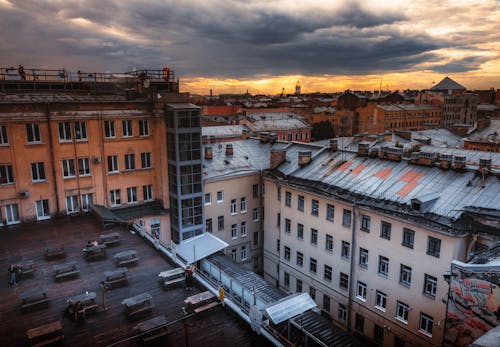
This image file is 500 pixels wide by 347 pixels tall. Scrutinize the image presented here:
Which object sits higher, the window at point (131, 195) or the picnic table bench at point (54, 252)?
the window at point (131, 195)

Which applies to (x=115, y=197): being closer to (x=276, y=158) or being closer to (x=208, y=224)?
(x=208, y=224)

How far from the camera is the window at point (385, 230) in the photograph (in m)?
26.8

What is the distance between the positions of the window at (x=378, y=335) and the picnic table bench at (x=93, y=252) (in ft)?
68.0

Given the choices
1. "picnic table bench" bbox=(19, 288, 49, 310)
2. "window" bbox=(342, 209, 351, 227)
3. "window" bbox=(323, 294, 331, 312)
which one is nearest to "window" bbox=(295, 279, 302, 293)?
"window" bbox=(323, 294, 331, 312)

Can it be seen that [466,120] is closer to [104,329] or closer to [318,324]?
[318,324]

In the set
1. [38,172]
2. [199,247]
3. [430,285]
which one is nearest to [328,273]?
[430,285]

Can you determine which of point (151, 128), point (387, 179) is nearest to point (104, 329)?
point (151, 128)

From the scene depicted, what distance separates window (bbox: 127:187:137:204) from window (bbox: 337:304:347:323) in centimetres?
1989

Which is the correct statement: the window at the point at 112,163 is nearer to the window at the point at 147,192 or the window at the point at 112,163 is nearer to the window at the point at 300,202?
the window at the point at 147,192

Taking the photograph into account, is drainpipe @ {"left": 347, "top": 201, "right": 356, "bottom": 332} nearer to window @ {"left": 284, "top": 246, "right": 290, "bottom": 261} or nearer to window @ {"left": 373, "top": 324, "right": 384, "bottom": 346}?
window @ {"left": 373, "top": 324, "right": 384, "bottom": 346}

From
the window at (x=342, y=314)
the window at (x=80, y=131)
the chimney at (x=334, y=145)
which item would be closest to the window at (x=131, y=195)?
the window at (x=80, y=131)

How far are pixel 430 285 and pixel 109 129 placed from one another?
26.3 meters

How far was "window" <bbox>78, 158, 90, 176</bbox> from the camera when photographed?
29.6 meters

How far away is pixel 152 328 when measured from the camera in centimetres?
1500
